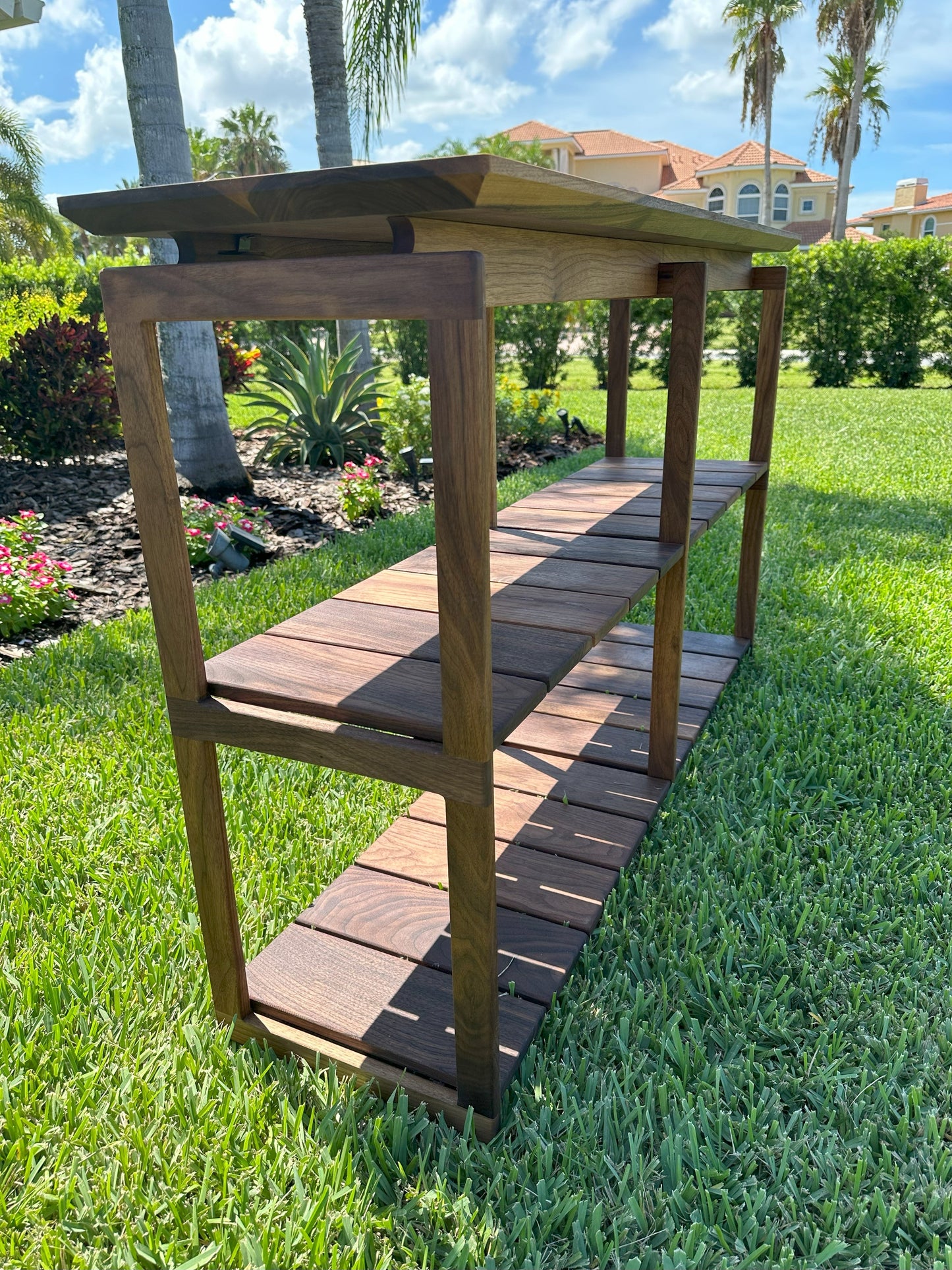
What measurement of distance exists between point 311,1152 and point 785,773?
1856 millimetres

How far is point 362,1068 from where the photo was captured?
177 cm

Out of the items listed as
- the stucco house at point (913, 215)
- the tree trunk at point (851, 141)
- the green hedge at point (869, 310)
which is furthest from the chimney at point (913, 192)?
the green hedge at point (869, 310)

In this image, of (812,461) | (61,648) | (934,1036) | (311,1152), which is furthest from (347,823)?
(812,461)

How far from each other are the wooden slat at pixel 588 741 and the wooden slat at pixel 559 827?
0.28 meters

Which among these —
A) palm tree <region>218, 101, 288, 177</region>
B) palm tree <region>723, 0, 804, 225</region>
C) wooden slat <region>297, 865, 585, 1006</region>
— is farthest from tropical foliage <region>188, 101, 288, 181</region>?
wooden slat <region>297, 865, 585, 1006</region>

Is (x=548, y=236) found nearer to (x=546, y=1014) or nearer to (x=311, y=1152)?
(x=546, y=1014)

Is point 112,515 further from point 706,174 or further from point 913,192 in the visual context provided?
point 913,192

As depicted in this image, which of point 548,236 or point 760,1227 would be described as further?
point 548,236

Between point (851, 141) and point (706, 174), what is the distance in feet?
65.9

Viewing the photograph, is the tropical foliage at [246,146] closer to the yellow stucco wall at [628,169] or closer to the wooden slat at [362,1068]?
the yellow stucco wall at [628,169]

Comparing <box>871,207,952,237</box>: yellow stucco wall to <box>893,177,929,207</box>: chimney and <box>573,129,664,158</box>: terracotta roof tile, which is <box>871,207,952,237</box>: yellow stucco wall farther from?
<box>573,129,664,158</box>: terracotta roof tile

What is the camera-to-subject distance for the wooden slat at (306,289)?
119 cm

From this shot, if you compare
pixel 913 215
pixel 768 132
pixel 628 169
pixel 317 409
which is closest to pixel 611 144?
pixel 628 169

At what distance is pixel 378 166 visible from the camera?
1.08 metres
